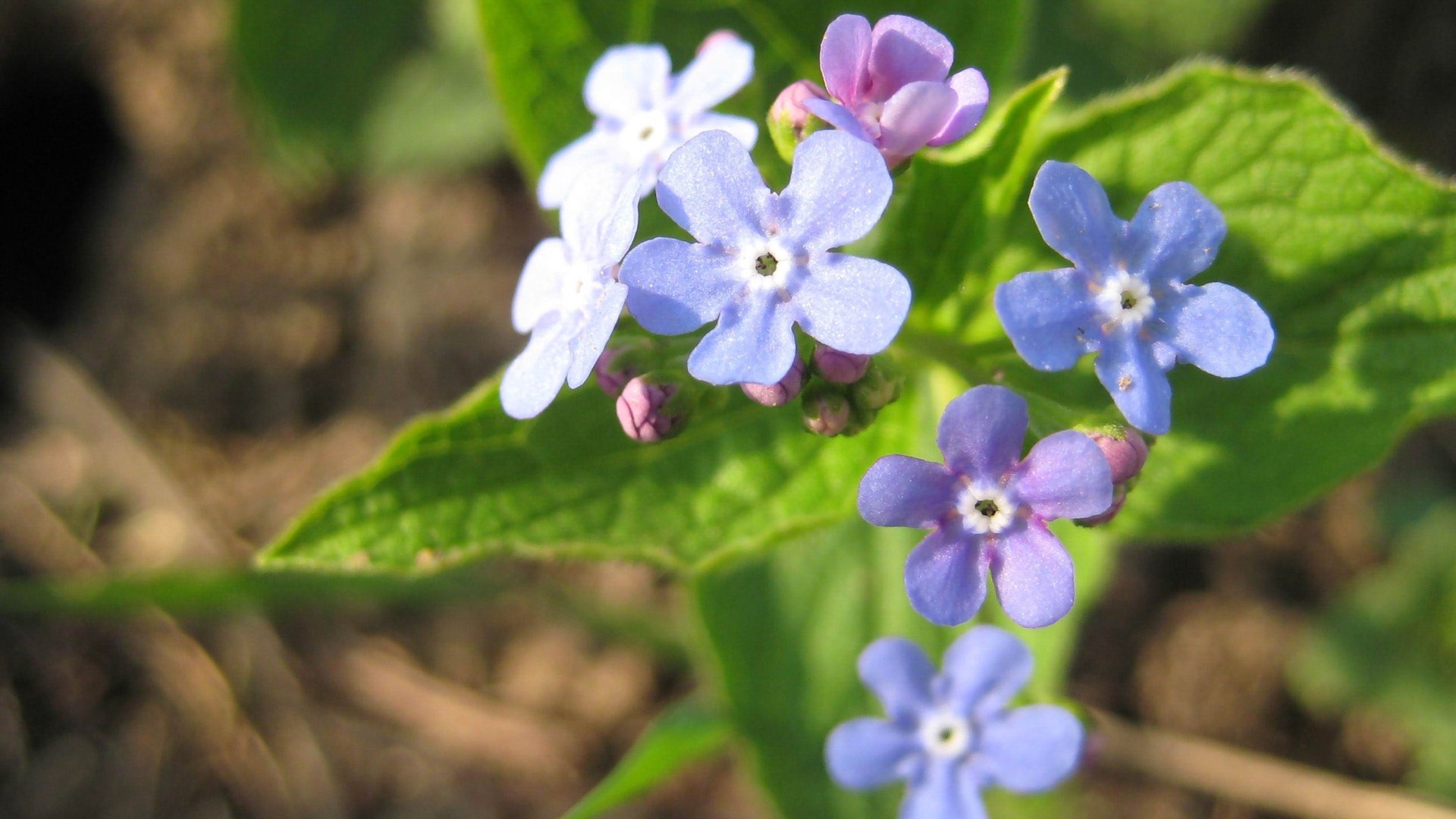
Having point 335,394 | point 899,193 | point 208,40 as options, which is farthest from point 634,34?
point 208,40

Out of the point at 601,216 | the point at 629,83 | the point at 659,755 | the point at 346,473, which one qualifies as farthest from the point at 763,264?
the point at 346,473

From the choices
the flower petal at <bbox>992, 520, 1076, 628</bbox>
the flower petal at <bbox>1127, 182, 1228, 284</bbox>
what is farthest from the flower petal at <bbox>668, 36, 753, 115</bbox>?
the flower petal at <bbox>992, 520, 1076, 628</bbox>

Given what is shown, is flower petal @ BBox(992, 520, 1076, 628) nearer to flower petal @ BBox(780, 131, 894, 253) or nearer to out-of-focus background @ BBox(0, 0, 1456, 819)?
flower petal @ BBox(780, 131, 894, 253)

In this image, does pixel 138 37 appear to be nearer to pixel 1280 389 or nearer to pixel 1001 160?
pixel 1001 160

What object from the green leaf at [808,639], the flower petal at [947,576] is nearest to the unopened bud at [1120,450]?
the flower petal at [947,576]

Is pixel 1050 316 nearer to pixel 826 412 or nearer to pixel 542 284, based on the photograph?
pixel 826 412

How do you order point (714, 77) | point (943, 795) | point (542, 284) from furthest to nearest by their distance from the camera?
point (943, 795)
point (714, 77)
point (542, 284)
